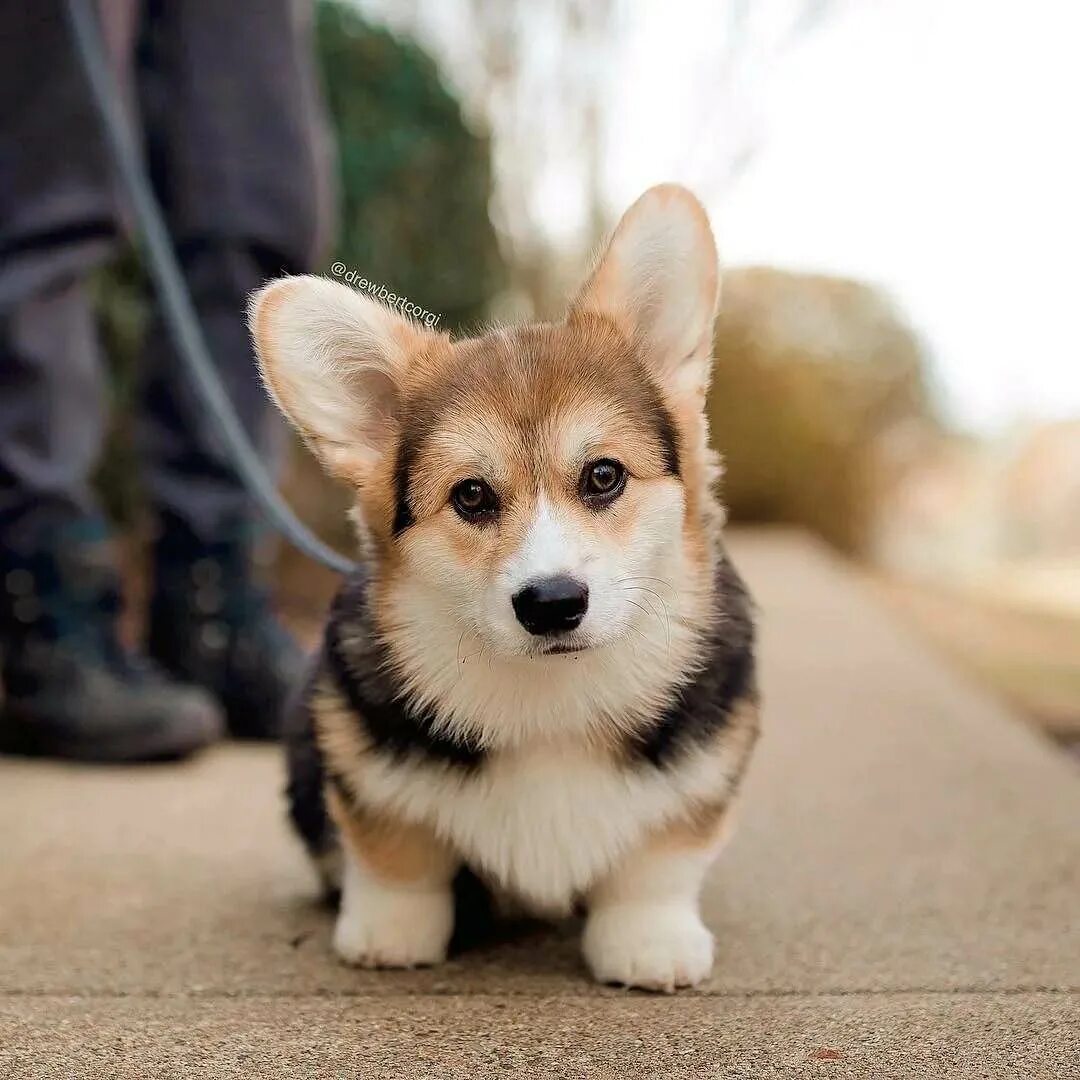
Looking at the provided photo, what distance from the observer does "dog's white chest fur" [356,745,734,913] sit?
1.70 m

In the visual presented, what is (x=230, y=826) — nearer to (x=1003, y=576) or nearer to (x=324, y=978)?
(x=324, y=978)

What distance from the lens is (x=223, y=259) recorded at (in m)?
3.12

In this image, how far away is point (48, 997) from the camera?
1709 millimetres

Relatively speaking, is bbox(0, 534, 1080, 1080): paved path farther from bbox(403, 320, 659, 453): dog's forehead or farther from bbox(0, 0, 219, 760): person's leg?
bbox(403, 320, 659, 453): dog's forehead

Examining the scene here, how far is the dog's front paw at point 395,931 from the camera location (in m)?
1.78

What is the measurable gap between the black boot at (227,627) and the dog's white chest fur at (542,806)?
1.52 metres

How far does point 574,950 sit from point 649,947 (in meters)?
0.19

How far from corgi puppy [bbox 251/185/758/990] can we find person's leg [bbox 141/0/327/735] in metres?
1.38

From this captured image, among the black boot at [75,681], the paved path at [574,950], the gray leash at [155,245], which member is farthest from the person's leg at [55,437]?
the gray leash at [155,245]

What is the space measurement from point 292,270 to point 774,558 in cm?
348

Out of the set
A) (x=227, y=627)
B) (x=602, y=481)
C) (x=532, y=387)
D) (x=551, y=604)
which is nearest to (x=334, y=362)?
(x=532, y=387)

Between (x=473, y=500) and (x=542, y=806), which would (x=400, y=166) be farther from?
(x=542, y=806)

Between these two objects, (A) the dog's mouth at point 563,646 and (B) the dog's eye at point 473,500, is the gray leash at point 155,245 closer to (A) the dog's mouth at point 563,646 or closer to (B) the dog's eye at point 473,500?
(B) the dog's eye at point 473,500

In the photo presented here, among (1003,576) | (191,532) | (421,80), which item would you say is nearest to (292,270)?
(191,532)
